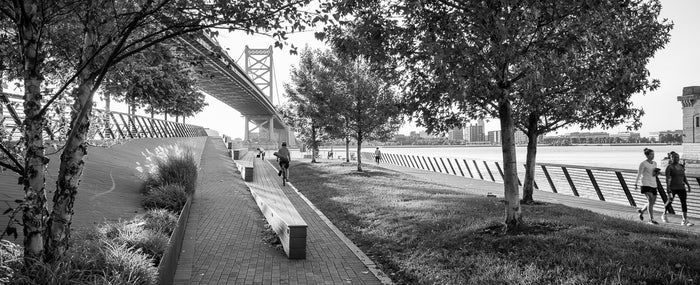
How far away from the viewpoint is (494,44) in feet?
16.5

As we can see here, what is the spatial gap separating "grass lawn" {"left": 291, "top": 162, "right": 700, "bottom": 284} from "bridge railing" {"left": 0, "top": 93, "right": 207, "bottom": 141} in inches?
161

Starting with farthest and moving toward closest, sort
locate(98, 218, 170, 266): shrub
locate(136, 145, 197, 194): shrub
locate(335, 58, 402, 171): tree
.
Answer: locate(335, 58, 402, 171): tree, locate(136, 145, 197, 194): shrub, locate(98, 218, 170, 266): shrub

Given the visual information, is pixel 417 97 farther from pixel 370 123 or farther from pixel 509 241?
pixel 370 123

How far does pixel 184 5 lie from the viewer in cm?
397

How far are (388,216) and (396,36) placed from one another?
Result: 154 inches

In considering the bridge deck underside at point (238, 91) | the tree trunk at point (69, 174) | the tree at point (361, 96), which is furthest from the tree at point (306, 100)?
the tree trunk at point (69, 174)

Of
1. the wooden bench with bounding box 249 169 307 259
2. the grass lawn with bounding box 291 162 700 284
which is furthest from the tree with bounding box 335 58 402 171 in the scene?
the wooden bench with bounding box 249 169 307 259

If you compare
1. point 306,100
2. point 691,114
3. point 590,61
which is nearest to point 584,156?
point 691,114

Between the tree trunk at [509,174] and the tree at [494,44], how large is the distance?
1 centimetres

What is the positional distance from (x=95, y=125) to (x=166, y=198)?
101 inches

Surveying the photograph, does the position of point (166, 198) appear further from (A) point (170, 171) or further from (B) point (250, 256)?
(B) point (250, 256)

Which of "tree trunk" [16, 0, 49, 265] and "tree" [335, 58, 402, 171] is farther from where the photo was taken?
"tree" [335, 58, 402, 171]

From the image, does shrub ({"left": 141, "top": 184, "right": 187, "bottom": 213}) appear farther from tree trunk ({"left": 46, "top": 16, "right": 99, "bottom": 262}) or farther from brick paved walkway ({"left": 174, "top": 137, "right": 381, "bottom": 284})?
tree trunk ({"left": 46, "top": 16, "right": 99, "bottom": 262})

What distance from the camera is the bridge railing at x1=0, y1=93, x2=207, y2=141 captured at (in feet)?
12.6
